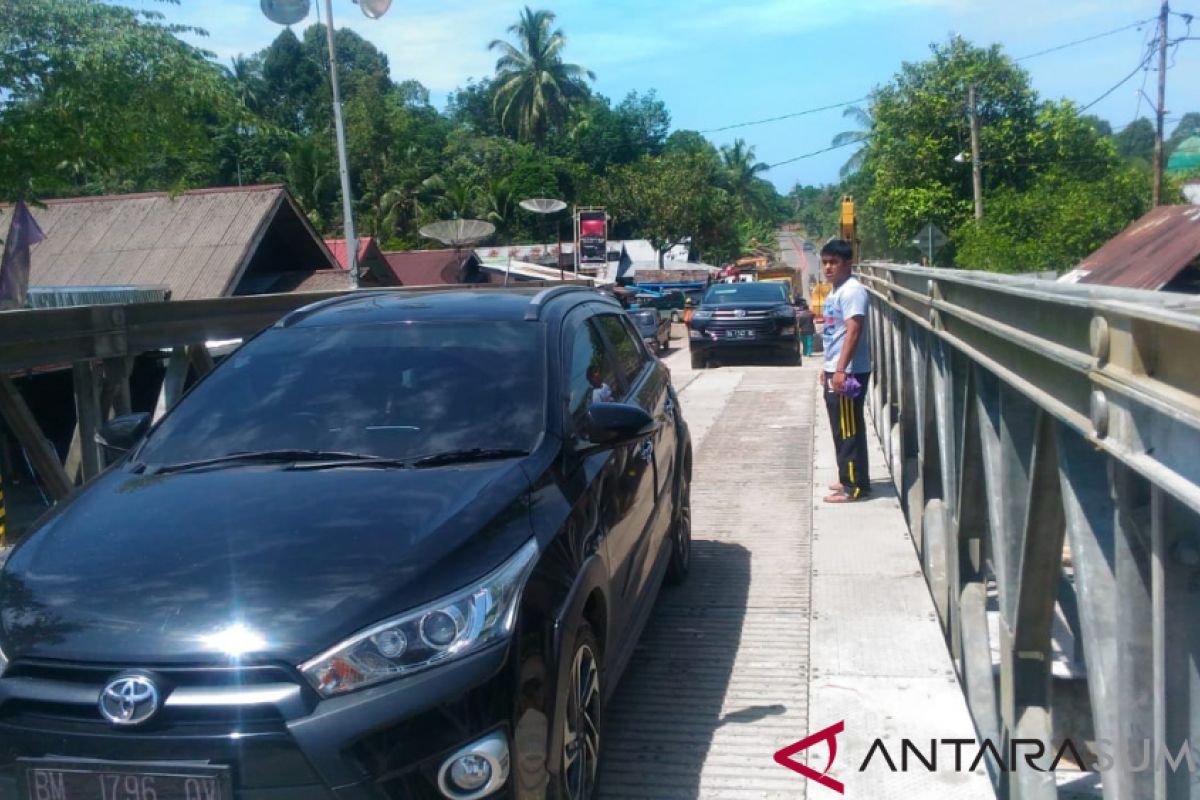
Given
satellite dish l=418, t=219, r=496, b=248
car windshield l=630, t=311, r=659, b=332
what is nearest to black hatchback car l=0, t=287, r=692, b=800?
car windshield l=630, t=311, r=659, b=332

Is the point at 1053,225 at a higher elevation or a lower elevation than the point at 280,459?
higher

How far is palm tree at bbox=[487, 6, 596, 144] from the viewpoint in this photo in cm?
6831

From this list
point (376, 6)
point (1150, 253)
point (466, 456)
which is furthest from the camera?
point (376, 6)

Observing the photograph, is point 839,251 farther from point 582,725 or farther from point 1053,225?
point 1053,225

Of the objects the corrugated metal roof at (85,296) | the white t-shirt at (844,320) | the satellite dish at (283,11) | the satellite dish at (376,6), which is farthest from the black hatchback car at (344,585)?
the corrugated metal roof at (85,296)

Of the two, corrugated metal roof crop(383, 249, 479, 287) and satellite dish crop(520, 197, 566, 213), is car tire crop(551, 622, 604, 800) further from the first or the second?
corrugated metal roof crop(383, 249, 479, 287)

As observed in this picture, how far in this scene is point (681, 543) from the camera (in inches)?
250

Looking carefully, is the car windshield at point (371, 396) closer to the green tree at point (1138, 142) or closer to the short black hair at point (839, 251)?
the short black hair at point (839, 251)

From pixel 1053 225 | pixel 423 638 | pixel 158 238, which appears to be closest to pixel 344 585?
pixel 423 638

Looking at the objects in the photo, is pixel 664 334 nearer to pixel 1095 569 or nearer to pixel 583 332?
pixel 583 332

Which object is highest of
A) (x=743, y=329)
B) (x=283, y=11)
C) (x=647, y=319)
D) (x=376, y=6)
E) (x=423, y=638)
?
(x=376, y=6)

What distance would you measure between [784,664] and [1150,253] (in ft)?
18.5

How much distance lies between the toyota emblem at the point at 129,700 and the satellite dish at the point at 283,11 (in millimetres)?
12720

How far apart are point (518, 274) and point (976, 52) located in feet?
67.8
